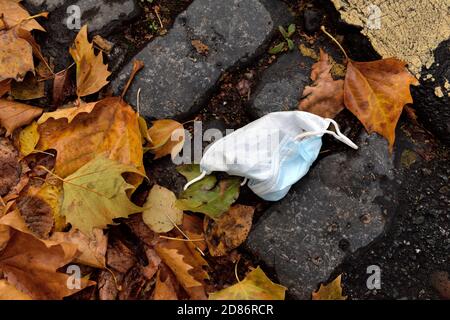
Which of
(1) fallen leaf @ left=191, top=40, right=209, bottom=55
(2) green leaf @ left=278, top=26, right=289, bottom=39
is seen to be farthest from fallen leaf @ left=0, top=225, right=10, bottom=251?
(2) green leaf @ left=278, top=26, right=289, bottom=39

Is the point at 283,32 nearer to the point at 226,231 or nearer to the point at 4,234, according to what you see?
the point at 226,231

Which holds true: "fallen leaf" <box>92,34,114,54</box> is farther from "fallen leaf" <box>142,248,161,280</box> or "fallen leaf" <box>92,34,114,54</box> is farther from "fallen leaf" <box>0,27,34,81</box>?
"fallen leaf" <box>142,248,161,280</box>

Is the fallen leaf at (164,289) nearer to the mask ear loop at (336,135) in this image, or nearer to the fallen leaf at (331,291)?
the fallen leaf at (331,291)

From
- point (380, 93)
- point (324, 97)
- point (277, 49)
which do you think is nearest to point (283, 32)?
point (277, 49)

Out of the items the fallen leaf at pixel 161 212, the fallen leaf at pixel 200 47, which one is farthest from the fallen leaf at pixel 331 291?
Result: the fallen leaf at pixel 200 47

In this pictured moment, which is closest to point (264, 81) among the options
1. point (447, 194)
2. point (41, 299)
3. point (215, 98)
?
point (215, 98)

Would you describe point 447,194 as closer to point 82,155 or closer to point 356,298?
point 356,298
